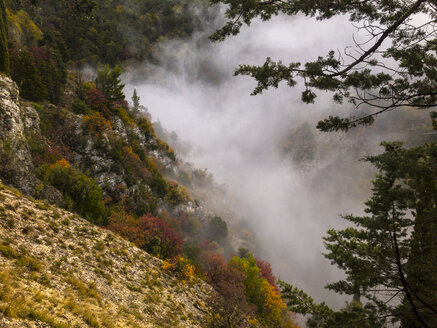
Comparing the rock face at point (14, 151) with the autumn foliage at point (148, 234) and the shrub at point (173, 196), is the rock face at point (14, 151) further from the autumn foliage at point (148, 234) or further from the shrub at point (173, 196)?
the shrub at point (173, 196)

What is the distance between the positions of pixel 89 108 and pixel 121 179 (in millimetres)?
11581

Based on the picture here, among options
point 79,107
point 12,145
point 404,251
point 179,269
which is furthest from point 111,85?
point 404,251

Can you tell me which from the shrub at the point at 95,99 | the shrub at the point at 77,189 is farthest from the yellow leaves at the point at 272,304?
the shrub at the point at 95,99

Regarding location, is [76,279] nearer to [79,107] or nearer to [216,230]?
[79,107]

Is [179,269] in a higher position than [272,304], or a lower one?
lower

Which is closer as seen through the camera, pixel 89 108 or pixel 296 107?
pixel 89 108

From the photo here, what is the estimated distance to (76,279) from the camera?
27.7 feet

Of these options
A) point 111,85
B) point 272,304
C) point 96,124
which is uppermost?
point 111,85

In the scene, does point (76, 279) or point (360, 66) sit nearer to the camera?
point (360, 66)

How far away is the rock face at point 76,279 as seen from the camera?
19.6 ft

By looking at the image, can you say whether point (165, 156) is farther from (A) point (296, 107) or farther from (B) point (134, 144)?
(A) point (296, 107)

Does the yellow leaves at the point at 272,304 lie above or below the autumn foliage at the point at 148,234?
below

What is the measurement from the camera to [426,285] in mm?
6352

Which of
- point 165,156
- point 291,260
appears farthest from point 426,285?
point 291,260
